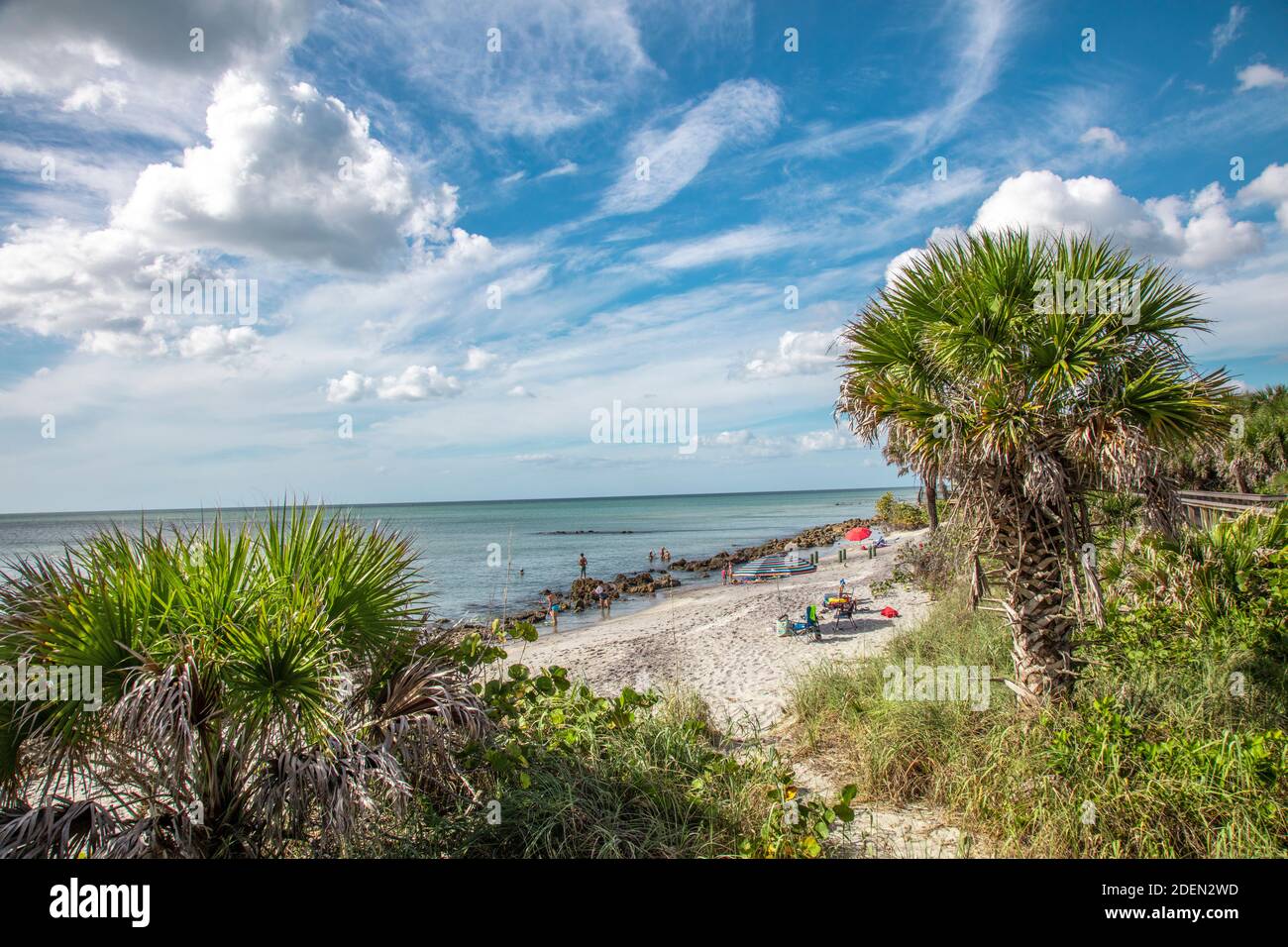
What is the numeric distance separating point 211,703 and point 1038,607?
6851 millimetres

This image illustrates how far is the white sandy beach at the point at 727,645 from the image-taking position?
37.5 feet

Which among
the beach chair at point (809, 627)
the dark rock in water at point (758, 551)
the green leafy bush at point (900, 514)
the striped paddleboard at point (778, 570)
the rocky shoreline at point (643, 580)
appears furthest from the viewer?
the green leafy bush at point (900, 514)

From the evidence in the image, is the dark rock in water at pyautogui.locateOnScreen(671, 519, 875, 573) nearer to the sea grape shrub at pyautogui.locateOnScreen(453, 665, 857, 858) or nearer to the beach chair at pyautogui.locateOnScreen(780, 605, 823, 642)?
the beach chair at pyautogui.locateOnScreen(780, 605, 823, 642)

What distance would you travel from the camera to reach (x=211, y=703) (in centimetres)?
322

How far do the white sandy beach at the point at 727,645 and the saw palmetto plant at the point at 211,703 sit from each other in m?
5.72

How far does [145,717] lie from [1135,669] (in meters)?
8.55

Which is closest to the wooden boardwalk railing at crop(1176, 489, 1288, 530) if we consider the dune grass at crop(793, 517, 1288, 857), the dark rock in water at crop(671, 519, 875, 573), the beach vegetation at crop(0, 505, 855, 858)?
the dune grass at crop(793, 517, 1288, 857)

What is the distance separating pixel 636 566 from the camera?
42656 mm

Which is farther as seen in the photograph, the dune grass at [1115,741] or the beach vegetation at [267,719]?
the dune grass at [1115,741]

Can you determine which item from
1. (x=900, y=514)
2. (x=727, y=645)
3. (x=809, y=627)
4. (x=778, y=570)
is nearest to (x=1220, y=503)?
(x=809, y=627)

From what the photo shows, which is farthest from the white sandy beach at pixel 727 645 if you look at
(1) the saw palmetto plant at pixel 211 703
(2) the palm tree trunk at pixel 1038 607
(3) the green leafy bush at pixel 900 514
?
(3) the green leafy bush at pixel 900 514

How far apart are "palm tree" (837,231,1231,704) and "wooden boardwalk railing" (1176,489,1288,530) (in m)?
9.23

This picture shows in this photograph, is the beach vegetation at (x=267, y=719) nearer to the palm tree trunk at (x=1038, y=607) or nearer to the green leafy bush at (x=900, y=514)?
the palm tree trunk at (x=1038, y=607)
